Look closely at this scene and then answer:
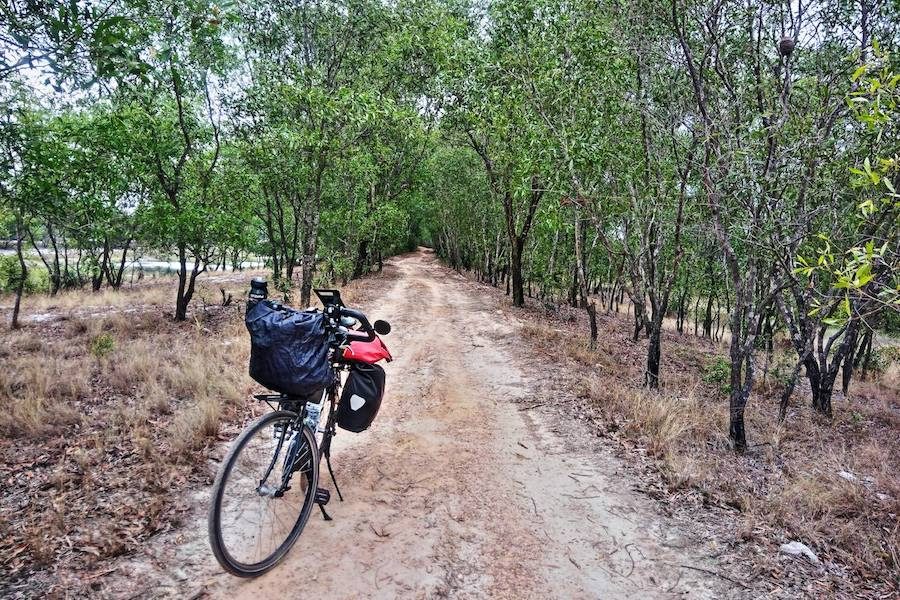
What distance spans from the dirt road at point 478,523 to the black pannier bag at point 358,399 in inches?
31.1

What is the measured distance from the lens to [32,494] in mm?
A: 4156

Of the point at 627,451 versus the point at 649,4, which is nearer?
the point at 627,451

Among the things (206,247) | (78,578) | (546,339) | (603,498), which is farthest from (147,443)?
(206,247)

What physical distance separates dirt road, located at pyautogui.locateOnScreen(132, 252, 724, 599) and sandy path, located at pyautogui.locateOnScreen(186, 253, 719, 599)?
1cm

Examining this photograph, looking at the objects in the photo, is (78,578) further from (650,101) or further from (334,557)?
(650,101)

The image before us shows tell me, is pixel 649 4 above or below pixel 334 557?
above

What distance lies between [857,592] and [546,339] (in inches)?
327

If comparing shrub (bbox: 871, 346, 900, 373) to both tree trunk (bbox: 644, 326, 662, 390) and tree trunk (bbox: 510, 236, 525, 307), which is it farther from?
tree trunk (bbox: 644, 326, 662, 390)

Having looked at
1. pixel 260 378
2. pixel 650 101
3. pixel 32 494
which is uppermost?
pixel 650 101

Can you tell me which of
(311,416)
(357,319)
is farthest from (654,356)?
(311,416)

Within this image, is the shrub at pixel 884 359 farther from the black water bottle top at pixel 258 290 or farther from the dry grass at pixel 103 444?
the black water bottle top at pixel 258 290

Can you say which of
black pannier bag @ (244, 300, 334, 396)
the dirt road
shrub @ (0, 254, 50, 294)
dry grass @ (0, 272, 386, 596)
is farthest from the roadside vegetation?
shrub @ (0, 254, 50, 294)

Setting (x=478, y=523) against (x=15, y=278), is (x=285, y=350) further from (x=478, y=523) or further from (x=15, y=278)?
(x=15, y=278)

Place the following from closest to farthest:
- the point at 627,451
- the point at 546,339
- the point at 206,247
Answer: the point at 627,451 → the point at 546,339 → the point at 206,247
